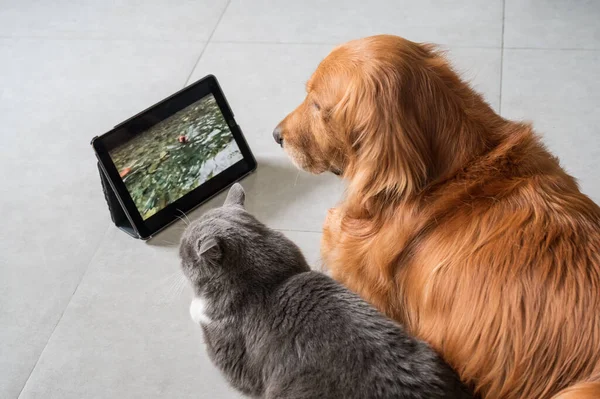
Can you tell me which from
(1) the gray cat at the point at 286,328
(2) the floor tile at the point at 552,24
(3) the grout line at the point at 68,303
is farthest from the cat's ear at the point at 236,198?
(2) the floor tile at the point at 552,24

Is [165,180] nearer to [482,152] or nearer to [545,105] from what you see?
[482,152]

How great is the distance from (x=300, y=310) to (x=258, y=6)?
183 cm

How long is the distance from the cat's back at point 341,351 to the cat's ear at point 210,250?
0.16 metres

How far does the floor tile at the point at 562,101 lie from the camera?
2.05 m

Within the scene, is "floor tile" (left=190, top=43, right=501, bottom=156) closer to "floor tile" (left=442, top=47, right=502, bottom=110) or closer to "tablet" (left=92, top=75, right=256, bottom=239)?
"floor tile" (left=442, top=47, right=502, bottom=110)

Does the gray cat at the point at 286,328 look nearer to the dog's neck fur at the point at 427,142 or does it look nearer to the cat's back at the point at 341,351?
the cat's back at the point at 341,351

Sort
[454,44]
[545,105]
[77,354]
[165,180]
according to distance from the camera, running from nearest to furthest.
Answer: [77,354] < [165,180] < [545,105] < [454,44]

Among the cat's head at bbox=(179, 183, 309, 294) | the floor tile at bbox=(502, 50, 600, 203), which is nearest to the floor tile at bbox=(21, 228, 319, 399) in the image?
the cat's head at bbox=(179, 183, 309, 294)

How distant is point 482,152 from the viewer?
A: 52.7 inches

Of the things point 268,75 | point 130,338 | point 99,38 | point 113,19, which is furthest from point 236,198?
point 113,19

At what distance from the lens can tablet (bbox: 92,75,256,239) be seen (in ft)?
6.21

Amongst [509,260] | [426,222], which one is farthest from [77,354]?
[509,260]

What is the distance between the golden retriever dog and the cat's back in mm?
72

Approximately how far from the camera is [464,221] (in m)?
1.31
